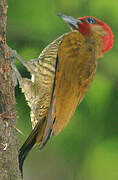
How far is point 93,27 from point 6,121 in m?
2.03

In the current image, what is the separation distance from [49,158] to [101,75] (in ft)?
5.07

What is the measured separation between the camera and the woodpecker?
329 cm

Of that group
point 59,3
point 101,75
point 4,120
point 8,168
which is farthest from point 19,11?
point 8,168

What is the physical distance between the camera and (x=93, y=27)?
411 centimetres

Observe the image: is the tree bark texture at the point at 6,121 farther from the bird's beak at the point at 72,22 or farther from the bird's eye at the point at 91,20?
the bird's eye at the point at 91,20

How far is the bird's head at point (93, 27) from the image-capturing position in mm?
4020

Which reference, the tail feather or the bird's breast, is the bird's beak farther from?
the tail feather

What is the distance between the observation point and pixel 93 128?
432cm

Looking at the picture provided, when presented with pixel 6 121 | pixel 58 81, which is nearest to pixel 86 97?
pixel 58 81

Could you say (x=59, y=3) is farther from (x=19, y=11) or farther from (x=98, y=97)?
(x=98, y=97)

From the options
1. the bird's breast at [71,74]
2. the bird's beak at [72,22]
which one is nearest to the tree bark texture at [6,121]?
the bird's breast at [71,74]

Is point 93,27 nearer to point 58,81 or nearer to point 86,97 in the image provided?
point 86,97

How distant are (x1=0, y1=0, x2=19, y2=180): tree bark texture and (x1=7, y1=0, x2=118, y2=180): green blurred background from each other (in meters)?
1.24

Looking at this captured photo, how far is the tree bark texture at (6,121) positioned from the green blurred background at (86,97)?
4.08 feet
